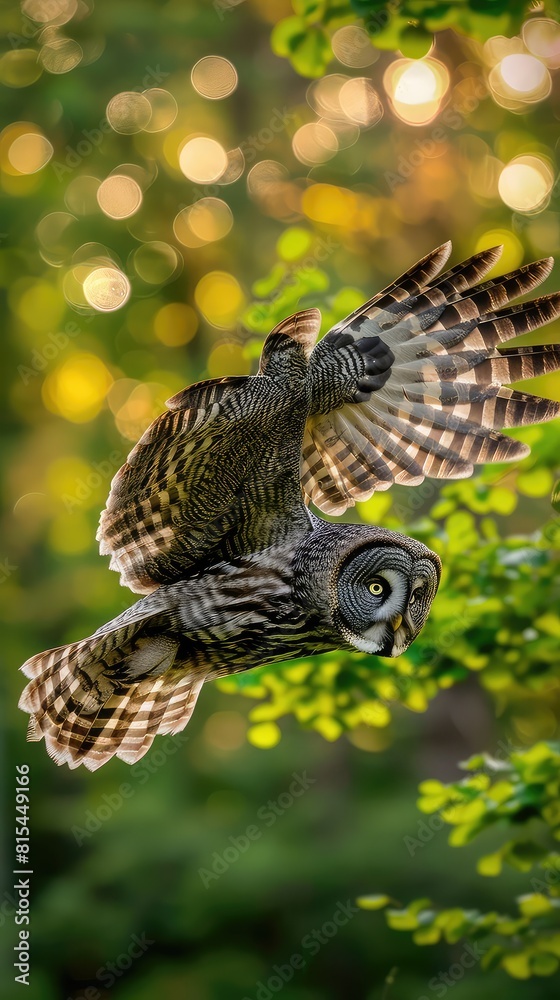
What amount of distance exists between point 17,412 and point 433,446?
6753mm

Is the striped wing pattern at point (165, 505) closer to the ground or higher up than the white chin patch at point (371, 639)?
higher up

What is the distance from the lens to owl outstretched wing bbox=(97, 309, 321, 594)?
79.0 inches

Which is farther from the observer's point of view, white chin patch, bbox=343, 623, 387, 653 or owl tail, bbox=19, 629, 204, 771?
owl tail, bbox=19, 629, 204, 771

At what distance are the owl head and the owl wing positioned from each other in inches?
19.4

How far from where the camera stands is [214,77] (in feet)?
30.2

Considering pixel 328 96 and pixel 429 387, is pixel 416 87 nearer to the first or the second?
pixel 328 96

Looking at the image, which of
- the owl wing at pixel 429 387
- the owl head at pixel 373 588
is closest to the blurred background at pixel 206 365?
the owl wing at pixel 429 387

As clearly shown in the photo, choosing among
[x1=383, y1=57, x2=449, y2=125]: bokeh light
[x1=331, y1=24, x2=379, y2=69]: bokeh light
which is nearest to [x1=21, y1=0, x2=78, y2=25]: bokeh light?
[x1=331, y1=24, x2=379, y2=69]: bokeh light

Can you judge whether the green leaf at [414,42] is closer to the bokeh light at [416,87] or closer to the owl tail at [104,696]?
the owl tail at [104,696]

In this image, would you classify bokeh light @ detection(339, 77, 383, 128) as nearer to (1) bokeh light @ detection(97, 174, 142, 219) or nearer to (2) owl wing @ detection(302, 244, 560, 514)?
(1) bokeh light @ detection(97, 174, 142, 219)

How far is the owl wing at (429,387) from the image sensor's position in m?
2.51

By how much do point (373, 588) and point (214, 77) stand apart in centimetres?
834

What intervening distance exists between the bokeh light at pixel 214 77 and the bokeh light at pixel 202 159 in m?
0.43

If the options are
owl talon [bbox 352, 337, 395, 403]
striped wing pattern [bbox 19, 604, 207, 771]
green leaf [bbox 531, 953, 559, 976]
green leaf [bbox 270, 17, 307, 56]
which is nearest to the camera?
striped wing pattern [bbox 19, 604, 207, 771]
